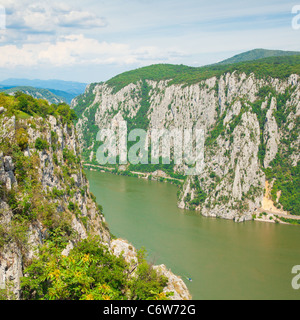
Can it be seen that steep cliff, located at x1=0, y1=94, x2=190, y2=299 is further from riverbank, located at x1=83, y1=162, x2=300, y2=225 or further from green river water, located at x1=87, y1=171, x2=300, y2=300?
riverbank, located at x1=83, y1=162, x2=300, y2=225

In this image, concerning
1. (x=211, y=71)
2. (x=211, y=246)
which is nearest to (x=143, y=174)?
(x=211, y=71)

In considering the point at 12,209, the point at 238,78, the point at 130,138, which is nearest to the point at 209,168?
the point at 238,78

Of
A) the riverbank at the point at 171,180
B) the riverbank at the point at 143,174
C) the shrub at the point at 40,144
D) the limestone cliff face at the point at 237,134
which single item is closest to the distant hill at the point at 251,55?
the limestone cliff face at the point at 237,134

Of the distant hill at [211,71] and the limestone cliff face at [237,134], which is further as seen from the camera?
the distant hill at [211,71]

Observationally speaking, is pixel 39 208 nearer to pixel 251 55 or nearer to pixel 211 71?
pixel 211 71

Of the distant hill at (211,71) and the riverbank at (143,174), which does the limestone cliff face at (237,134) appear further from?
the riverbank at (143,174)
